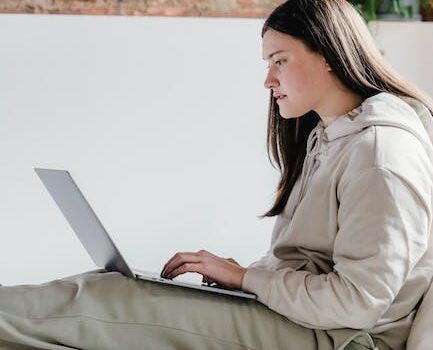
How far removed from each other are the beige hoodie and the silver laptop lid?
25 cm

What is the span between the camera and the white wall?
8.96 feet

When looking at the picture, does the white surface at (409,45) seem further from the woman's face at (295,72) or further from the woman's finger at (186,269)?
the woman's finger at (186,269)

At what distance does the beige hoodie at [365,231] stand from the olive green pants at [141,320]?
0.04m

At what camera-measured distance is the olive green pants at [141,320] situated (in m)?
1.36

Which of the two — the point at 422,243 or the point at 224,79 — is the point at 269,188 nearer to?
the point at 224,79

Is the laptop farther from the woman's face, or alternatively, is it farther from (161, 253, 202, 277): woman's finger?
the woman's face

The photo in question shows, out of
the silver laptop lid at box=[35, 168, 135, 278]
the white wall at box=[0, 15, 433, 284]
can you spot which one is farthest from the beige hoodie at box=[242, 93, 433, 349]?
the white wall at box=[0, 15, 433, 284]

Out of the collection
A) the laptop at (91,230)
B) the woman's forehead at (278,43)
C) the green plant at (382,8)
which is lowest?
the laptop at (91,230)

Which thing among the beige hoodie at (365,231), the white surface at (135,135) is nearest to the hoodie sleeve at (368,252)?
the beige hoodie at (365,231)

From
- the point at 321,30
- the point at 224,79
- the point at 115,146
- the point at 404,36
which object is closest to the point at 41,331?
the point at 321,30

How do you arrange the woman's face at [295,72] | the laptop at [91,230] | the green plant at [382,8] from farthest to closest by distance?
the green plant at [382,8], the woman's face at [295,72], the laptop at [91,230]

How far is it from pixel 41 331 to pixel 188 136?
5.32ft

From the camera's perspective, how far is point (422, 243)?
4.53 ft

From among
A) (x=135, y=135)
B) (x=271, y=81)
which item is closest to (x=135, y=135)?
(x=135, y=135)
